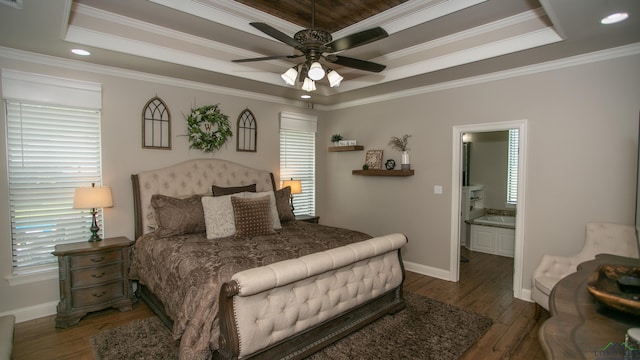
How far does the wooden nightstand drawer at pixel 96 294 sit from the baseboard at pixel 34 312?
1.66 ft

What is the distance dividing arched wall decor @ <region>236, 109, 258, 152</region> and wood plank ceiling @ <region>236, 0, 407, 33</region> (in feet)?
5.92

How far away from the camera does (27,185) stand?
3180mm

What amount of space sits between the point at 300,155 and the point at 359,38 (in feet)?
11.2

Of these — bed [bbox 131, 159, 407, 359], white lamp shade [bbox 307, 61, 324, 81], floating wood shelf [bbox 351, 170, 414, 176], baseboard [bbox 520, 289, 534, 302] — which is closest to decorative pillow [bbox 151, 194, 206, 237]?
bed [bbox 131, 159, 407, 359]

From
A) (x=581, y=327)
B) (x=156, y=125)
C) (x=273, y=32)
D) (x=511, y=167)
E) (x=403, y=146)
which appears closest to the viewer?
(x=581, y=327)

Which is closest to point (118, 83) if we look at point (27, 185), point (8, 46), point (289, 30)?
point (8, 46)

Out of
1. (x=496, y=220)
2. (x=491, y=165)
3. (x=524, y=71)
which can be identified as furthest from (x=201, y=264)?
(x=491, y=165)

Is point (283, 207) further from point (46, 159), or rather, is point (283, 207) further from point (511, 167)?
point (511, 167)

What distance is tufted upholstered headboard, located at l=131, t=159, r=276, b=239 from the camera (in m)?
3.70

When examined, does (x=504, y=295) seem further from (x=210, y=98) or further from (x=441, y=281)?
(x=210, y=98)

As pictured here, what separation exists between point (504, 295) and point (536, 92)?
2.37 metres

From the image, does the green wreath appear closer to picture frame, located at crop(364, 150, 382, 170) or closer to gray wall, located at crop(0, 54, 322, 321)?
gray wall, located at crop(0, 54, 322, 321)

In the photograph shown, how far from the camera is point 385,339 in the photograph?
281 cm

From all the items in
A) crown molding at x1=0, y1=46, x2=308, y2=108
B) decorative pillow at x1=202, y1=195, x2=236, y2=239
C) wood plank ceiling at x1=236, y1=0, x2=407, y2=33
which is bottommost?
decorative pillow at x1=202, y1=195, x2=236, y2=239
